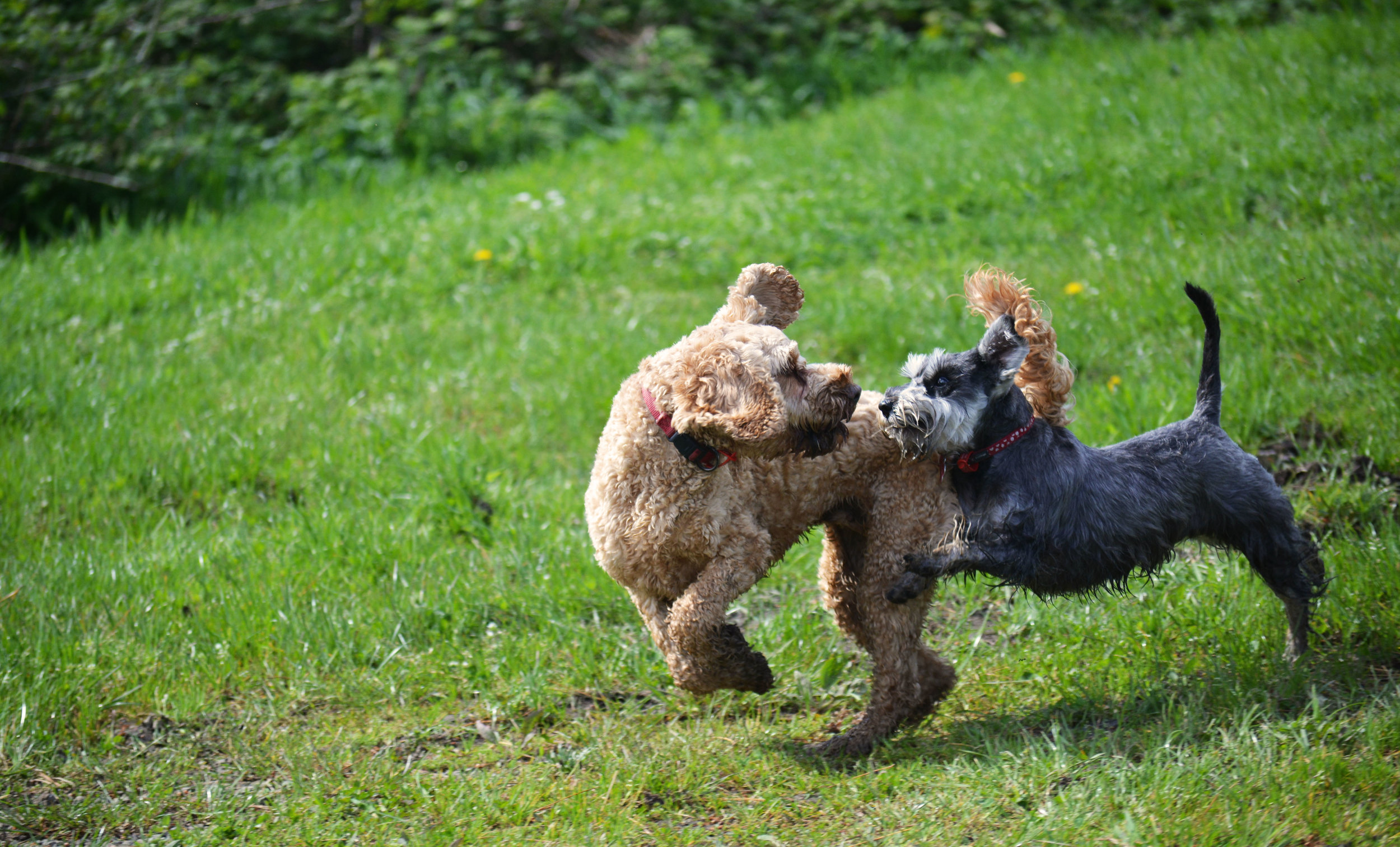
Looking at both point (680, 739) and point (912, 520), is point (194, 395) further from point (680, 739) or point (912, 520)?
point (912, 520)

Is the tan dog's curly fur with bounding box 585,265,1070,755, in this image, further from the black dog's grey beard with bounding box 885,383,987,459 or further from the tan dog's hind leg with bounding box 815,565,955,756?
the black dog's grey beard with bounding box 885,383,987,459

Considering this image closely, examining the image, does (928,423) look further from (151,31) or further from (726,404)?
(151,31)

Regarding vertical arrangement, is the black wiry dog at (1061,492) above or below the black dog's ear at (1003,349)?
below

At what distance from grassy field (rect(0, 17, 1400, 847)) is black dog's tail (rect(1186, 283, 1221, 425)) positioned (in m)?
0.82

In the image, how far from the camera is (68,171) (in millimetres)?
9000

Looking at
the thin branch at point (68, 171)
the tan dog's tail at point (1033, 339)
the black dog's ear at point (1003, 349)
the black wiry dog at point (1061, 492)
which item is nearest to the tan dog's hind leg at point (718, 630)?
the black wiry dog at point (1061, 492)

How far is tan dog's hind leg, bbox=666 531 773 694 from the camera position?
360 centimetres

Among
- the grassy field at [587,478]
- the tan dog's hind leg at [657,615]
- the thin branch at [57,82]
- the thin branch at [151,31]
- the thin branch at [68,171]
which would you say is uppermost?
the thin branch at [151,31]

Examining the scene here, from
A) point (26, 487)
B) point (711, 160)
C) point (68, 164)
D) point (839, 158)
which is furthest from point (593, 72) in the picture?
point (26, 487)

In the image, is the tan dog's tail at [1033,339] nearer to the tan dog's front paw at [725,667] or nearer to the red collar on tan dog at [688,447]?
the red collar on tan dog at [688,447]

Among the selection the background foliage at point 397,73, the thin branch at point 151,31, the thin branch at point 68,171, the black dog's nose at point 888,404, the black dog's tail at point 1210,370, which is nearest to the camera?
the black dog's nose at point 888,404

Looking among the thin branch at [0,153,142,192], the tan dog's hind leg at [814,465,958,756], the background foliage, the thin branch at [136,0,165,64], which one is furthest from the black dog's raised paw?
the thin branch at [136,0,165,64]

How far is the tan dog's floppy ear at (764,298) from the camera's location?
411cm

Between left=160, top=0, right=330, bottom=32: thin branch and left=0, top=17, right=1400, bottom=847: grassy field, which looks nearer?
left=0, top=17, right=1400, bottom=847: grassy field
